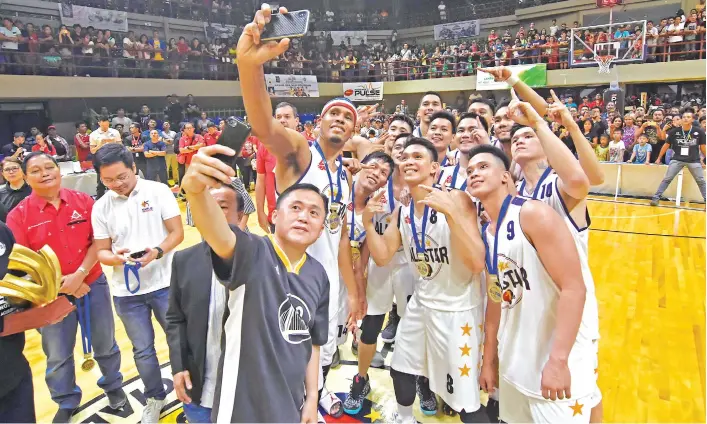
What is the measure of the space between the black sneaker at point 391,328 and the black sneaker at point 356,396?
951 mm

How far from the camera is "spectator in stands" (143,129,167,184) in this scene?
1105 centimetres

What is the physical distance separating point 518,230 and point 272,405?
133 cm

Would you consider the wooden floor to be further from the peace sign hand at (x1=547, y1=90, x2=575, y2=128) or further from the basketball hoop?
the basketball hoop

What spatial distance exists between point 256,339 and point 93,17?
2042 centimetres

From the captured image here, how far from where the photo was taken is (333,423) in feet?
10.4

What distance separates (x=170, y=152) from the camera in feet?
40.8

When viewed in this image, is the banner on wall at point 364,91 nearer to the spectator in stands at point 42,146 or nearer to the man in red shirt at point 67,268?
the spectator in stands at point 42,146

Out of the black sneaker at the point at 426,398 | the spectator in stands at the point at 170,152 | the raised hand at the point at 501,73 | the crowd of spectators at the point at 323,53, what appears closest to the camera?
the raised hand at the point at 501,73

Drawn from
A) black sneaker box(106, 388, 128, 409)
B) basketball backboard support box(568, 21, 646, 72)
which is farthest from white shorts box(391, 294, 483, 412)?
basketball backboard support box(568, 21, 646, 72)

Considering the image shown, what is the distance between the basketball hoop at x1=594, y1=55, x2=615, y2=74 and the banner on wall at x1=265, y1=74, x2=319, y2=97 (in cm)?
1140

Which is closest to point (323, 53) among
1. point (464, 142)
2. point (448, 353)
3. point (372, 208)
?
point (464, 142)

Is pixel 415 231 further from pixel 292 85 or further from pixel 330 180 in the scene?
pixel 292 85

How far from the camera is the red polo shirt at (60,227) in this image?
308cm

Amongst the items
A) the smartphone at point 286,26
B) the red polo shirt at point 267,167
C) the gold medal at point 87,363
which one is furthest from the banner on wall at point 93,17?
the smartphone at point 286,26
